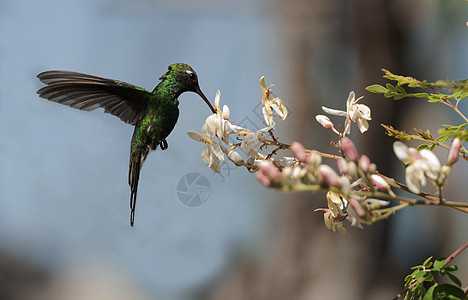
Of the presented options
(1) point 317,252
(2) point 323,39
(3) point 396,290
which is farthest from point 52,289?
(2) point 323,39

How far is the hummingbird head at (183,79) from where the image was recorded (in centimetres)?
91

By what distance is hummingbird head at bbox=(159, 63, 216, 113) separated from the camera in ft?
2.98

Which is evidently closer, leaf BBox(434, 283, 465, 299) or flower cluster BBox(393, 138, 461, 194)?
flower cluster BBox(393, 138, 461, 194)

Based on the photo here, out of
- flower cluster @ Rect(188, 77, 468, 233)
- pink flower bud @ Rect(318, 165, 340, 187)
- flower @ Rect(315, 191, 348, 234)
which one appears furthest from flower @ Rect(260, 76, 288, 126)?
pink flower bud @ Rect(318, 165, 340, 187)

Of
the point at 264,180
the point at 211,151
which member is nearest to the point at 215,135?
the point at 211,151

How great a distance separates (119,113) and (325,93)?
2.58 metres

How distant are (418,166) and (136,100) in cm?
62

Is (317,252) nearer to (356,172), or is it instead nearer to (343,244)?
(343,244)

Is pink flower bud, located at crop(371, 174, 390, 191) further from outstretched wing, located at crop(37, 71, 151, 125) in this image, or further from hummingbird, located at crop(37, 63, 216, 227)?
outstretched wing, located at crop(37, 71, 151, 125)

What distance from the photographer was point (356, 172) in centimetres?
54

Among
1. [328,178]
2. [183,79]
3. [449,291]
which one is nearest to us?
[328,178]

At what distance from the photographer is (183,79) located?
908 mm

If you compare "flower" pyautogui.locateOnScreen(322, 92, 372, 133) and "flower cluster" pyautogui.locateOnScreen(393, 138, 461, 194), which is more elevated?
"flower" pyautogui.locateOnScreen(322, 92, 372, 133)

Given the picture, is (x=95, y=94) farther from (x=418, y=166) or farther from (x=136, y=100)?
(x=418, y=166)
